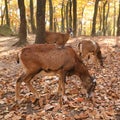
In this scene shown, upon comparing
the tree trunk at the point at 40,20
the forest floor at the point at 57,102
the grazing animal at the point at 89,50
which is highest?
the tree trunk at the point at 40,20

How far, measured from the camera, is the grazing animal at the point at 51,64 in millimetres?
6465

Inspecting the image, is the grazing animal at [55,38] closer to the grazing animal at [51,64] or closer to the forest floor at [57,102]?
the forest floor at [57,102]

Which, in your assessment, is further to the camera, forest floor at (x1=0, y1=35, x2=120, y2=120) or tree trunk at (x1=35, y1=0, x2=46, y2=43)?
tree trunk at (x1=35, y1=0, x2=46, y2=43)

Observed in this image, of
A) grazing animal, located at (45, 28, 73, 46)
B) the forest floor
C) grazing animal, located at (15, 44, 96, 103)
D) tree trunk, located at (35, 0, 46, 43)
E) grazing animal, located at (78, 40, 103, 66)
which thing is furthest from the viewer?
grazing animal, located at (45, 28, 73, 46)

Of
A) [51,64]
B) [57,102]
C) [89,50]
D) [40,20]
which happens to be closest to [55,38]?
[40,20]

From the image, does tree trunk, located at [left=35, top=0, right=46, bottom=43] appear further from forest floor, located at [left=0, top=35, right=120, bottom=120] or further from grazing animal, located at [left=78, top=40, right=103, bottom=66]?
forest floor, located at [left=0, top=35, right=120, bottom=120]

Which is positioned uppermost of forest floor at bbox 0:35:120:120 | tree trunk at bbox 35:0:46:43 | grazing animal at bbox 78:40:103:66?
tree trunk at bbox 35:0:46:43

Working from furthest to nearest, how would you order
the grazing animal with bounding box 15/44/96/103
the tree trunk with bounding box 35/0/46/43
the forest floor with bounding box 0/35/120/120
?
the tree trunk with bounding box 35/0/46/43 < the grazing animal with bounding box 15/44/96/103 < the forest floor with bounding box 0/35/120/120

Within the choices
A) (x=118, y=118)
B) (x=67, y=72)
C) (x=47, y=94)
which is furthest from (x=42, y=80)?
(x=118, y=118)

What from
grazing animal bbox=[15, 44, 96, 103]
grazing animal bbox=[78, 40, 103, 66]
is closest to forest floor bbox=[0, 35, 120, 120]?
grazing animal bbox=[15, 44, 96, 103]

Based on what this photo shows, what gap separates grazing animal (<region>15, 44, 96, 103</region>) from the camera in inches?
255

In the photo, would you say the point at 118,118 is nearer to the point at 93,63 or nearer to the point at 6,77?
the point at 6,77

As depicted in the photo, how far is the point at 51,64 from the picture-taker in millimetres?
6602

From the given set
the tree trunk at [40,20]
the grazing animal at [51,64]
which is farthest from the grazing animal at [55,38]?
the grazing animal at [51,64]
